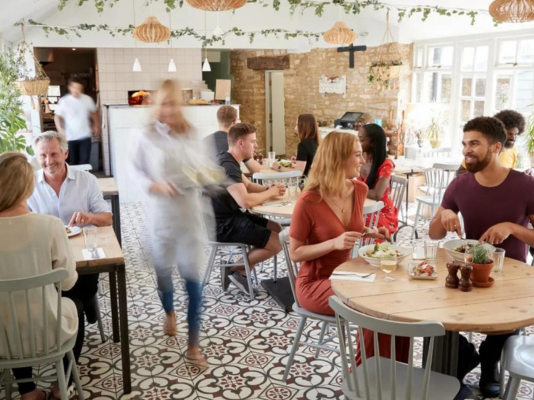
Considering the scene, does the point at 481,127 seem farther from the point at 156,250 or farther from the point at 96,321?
the point at 96,321

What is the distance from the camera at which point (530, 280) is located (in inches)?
103

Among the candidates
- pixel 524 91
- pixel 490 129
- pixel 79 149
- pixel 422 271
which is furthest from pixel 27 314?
pixel 524 91

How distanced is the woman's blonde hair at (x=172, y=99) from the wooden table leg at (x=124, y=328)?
89cm

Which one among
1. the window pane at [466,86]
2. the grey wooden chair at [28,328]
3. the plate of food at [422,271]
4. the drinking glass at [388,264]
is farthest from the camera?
the window pane at [466,86]

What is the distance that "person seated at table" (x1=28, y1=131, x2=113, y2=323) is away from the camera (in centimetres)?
352

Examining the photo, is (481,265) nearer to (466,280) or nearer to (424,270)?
(466,280)

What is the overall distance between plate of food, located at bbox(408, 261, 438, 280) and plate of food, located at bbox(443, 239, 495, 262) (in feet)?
0.51

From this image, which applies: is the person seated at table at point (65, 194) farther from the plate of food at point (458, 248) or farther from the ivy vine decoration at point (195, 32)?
the ivy vine decoration at point (195, 32)

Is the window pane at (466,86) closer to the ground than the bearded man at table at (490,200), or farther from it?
farther from it

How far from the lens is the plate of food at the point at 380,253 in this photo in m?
2.83

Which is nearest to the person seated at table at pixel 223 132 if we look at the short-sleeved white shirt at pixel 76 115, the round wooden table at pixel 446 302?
the round wooden table at pixel 446 302

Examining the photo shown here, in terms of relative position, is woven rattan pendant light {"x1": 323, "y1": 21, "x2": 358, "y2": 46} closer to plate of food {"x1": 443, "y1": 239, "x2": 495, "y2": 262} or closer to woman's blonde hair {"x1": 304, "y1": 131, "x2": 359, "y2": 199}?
woman's blonde hair {"x1": 304, "y1": 131, "x2": 359, "y2": 199}

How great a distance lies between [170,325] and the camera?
12.9 feet

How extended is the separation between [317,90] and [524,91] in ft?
15.2
